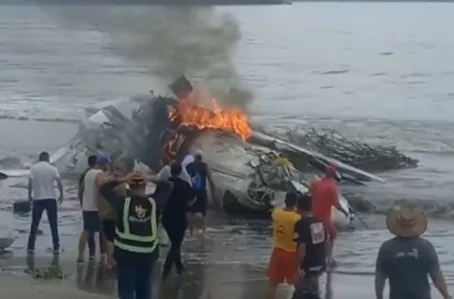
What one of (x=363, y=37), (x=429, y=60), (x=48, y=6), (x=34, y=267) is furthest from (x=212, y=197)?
(x=363, y=37)

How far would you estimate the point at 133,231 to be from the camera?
34.4 feet

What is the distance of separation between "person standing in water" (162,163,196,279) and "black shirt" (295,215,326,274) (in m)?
2.54

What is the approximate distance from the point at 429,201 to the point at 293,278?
1280 cm

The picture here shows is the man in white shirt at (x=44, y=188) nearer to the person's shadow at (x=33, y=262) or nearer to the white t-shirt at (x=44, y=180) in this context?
the white t-shirt at (x=44, y=180)

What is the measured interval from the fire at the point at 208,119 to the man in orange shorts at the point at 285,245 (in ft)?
28.5

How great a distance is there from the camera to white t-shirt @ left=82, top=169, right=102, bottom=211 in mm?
14273

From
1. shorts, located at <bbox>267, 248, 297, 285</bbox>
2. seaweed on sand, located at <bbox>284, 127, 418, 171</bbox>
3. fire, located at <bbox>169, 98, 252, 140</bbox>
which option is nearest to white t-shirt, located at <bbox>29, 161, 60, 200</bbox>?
shorts, located at <bbox>267, 248, 297, 285</bbox>

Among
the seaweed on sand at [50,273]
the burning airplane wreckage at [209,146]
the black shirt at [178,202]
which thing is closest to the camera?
the seaweed on sand at [50,273]

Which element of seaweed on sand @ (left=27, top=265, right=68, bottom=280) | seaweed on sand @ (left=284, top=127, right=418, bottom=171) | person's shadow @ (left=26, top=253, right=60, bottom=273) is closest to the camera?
seaweed on sand @ (left=27, top=265, right=68, bottom=280)

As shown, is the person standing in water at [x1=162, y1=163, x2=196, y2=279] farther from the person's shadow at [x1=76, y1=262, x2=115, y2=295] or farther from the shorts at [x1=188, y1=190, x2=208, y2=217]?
the shorts at [x1=188, y1=190, x2=208, y2=217]

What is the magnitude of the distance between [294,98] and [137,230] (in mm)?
48524

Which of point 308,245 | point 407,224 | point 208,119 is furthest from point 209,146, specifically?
point 407,224

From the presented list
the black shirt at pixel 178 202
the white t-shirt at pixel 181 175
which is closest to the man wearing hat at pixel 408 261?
the black shirt at pixel 178 202

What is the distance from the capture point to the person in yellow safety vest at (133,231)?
10430mm
